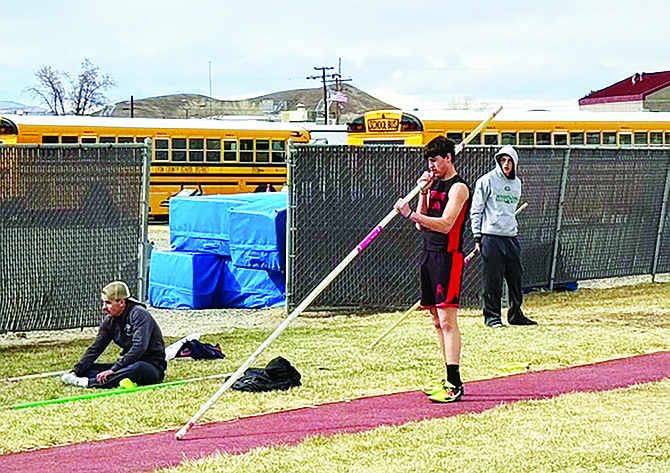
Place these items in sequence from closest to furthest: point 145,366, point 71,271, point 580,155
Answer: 1. point 145,366
2. point 71,271
3. point 580,155

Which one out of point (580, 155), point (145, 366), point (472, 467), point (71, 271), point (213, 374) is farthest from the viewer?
point (580, 155)

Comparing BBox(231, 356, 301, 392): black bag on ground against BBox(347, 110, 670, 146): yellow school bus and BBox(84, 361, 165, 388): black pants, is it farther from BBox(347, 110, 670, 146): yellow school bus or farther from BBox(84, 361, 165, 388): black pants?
BBox(347, 110, 670, 146): yellow school bus

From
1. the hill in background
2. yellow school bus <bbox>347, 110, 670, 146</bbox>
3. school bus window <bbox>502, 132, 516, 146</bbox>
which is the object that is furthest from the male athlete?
the hill in background

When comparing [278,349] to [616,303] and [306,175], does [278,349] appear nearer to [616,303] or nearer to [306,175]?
[306,175]

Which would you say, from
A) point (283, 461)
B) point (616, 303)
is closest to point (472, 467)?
point (283, 461)

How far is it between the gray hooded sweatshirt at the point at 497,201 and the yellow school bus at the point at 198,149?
19830 millimetres

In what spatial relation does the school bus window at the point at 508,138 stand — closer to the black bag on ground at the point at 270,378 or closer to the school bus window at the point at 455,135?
the school bus window at the point at 455,135

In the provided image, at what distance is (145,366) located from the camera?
916 cm

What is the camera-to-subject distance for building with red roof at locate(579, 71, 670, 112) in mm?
70500

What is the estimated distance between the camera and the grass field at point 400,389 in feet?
22.1

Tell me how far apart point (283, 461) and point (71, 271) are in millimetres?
5682

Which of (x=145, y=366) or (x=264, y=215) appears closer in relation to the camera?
(x=145, y=366)

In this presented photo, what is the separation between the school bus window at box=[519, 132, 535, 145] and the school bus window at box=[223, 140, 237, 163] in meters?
9.80

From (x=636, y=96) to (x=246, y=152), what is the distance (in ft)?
144
